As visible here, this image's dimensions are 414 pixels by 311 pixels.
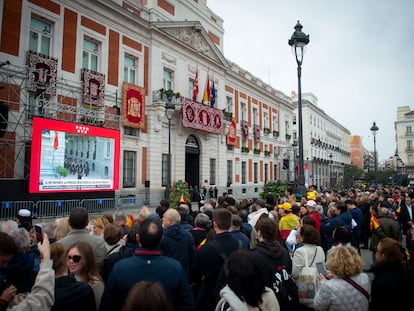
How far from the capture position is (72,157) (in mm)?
14195

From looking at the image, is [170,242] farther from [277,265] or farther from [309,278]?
[309,278]

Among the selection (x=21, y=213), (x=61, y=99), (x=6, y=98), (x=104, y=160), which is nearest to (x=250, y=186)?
(x=104, y=160)

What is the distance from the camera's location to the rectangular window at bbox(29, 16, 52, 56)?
48.2ft

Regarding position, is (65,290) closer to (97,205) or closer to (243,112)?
(97,205)

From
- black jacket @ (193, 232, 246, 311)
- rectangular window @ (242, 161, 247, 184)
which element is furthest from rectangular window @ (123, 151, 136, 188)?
black jacket @ (193, 232, 246, 311)

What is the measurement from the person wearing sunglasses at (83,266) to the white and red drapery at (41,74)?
13.2m

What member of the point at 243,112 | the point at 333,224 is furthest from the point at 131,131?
the point at 243,112

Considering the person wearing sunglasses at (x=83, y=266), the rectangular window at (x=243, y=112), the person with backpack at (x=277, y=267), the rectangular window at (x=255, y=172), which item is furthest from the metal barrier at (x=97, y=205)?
the rectangular window at (x=255, y=172)

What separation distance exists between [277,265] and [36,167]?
12687mm

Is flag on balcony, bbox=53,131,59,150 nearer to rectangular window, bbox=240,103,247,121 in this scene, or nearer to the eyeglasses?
the eyeglasses

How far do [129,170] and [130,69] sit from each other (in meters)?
6.96

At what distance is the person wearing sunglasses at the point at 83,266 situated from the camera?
2.72 m

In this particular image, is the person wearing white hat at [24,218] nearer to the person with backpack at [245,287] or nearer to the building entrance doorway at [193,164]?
the person with backpack at [245,287]

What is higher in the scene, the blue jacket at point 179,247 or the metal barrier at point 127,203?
the blue jacket at point 179,247
